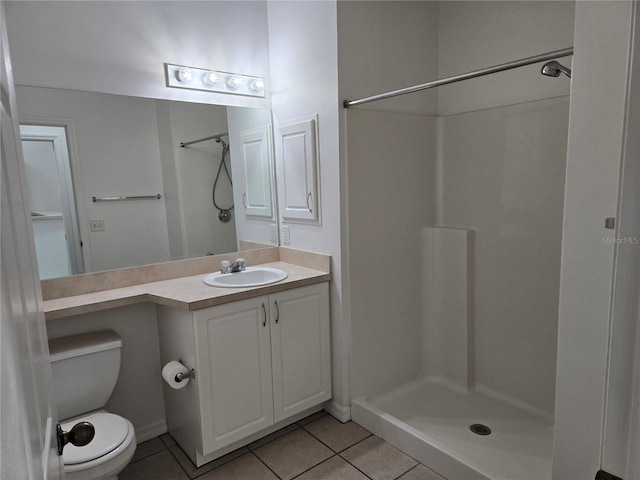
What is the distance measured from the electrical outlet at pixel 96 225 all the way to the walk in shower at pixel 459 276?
138 cm

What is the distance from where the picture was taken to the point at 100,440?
1.76 metres

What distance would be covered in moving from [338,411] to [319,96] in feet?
6.31

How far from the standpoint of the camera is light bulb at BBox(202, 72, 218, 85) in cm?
252

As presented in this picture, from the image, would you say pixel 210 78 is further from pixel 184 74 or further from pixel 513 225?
pixel 513 225

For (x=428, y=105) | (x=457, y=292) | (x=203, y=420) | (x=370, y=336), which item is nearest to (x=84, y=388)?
(x=203, y=420)

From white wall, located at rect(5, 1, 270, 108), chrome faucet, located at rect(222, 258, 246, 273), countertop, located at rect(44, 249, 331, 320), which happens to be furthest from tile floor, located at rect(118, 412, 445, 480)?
white wall, located at rect(5, 1, 270, 108)

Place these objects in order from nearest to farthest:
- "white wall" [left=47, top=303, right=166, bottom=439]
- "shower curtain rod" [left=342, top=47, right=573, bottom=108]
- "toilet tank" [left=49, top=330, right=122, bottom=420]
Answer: "shower curtain rod" [left=342, top=47, right=573, bottom=108]
"toilet tank" [left=49, top=330, right=122, bottom=420]
"white wall" [left=47, top=303, right=166, bottom=439]

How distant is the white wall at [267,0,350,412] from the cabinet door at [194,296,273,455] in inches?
18.6

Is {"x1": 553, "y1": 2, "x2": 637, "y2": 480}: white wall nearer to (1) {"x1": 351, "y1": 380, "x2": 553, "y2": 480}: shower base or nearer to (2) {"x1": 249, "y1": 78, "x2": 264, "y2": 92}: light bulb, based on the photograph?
(1) {"x1": 351, "y1": 380, "x2": 553, "y2": 480}: shower base

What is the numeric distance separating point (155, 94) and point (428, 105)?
5.66 feet

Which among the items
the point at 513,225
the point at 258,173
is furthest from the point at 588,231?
the point at 258,173

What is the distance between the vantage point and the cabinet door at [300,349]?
2.34 metres

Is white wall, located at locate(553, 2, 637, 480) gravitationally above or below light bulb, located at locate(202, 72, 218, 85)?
below

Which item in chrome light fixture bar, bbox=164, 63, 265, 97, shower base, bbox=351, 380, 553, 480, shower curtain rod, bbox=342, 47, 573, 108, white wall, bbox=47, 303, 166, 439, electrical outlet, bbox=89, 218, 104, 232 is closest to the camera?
shower curtain rod, bbox=342, 47, 573, 108
